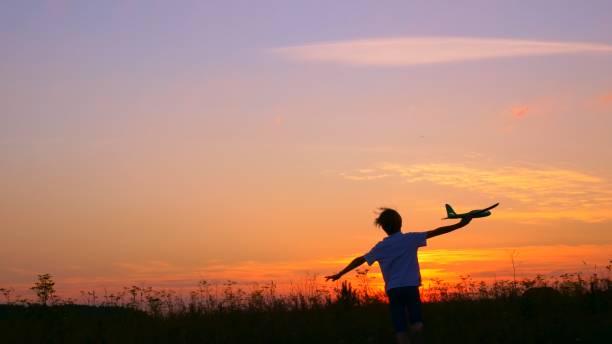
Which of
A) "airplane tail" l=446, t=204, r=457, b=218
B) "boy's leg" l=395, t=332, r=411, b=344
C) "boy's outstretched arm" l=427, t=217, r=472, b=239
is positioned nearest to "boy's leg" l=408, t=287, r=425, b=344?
"boy's leg" l=395, t=332, r=411, b=344

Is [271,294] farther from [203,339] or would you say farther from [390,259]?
[390,259]

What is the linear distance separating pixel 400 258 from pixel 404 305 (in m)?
0.56

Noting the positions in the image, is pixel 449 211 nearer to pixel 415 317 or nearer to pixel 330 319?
pixel 415 317

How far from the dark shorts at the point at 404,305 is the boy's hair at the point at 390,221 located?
72 cm

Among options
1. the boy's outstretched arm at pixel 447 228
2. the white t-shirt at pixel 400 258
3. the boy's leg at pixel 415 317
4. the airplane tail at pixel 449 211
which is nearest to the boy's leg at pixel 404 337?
the boy's leg at pixel 415 317

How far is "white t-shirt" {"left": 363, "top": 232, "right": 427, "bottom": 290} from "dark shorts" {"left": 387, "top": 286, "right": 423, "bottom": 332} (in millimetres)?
72

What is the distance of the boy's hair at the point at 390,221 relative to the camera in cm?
851

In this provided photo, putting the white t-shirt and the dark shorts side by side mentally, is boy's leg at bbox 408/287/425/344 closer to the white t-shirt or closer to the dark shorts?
the dark shorts

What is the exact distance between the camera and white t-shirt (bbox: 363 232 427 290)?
8.33 meters

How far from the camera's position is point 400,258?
27.5ft

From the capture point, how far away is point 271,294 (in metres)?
15.2

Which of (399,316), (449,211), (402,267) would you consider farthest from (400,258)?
(449,211)

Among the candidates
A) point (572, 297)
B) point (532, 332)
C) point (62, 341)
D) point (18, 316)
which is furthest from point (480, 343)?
point (18, 316)

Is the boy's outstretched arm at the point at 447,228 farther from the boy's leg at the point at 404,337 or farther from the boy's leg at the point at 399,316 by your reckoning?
the boy's leg at the point at 404,337
